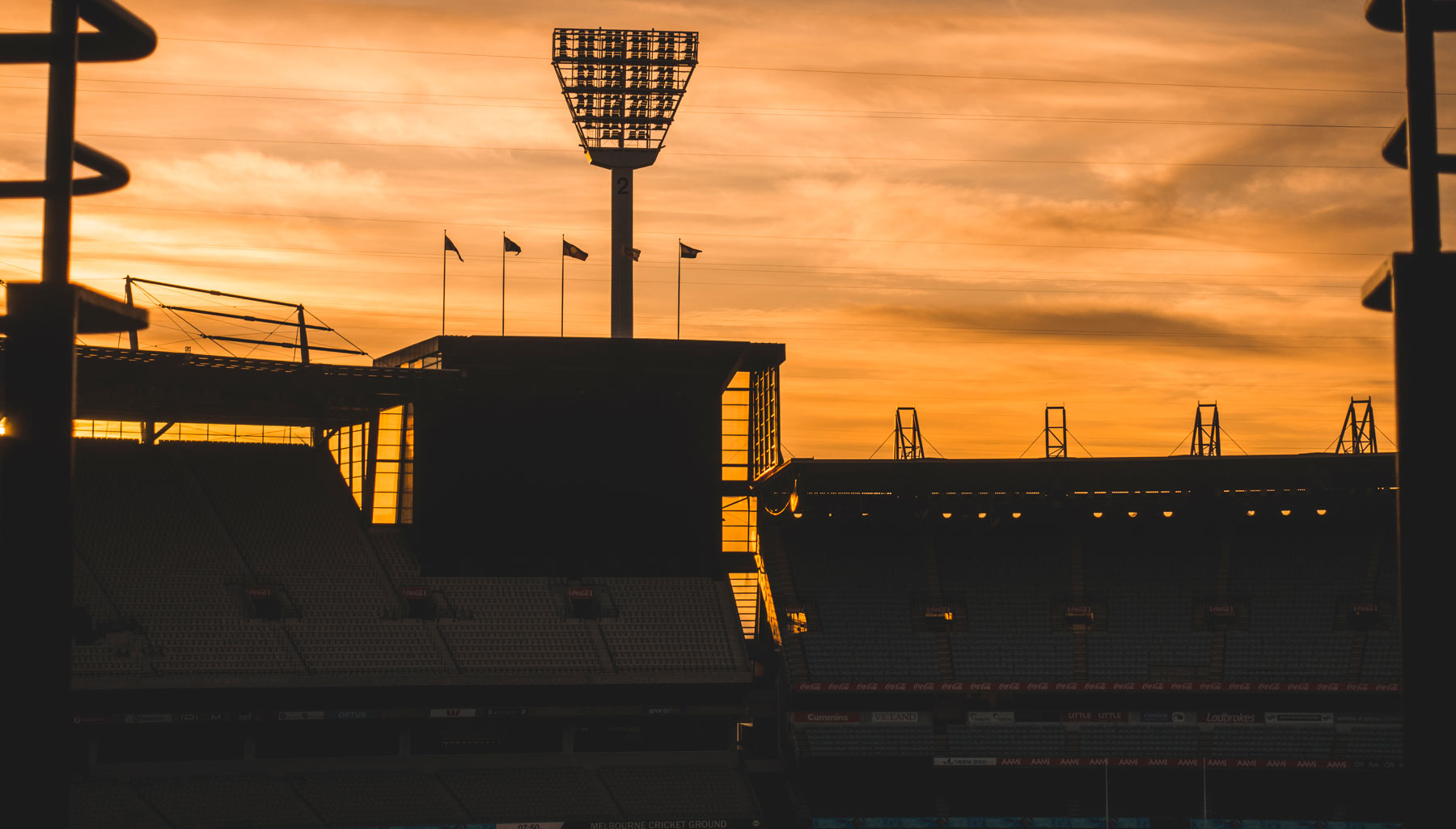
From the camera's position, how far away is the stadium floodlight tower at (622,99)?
7525cm

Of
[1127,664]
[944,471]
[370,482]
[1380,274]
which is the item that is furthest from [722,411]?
[1380,274]

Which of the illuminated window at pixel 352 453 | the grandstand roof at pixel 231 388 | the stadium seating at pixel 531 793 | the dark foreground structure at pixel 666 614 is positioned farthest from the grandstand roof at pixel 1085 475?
the illuminated window at pixel 352 453

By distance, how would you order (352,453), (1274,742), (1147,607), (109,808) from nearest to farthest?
(109,808) < (1274,742) < (1147,607) < (352,453)

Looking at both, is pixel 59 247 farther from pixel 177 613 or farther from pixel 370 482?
pixel 370 482

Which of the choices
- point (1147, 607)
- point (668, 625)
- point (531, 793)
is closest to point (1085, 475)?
point (1147, 607)

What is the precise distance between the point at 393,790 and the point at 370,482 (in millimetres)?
15536

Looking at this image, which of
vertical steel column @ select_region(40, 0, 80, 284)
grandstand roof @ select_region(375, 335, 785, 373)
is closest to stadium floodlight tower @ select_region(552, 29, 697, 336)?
grandstand roof @ select_region(375, 335, 785, 373)

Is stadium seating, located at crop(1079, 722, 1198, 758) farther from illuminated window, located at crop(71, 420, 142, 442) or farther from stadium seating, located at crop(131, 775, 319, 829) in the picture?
illuminated window, located at crop(71, 420, 142, 442)

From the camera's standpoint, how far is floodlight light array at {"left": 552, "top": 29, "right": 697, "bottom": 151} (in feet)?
246

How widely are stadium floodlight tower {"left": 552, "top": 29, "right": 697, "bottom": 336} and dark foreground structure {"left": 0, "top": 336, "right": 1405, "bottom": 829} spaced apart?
1578 centimetres

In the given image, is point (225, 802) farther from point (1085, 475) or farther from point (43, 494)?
point (43, 494)

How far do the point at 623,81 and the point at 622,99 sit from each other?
96 cm

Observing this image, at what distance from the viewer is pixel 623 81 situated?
77062 mm

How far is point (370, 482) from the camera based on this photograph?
63625mm
